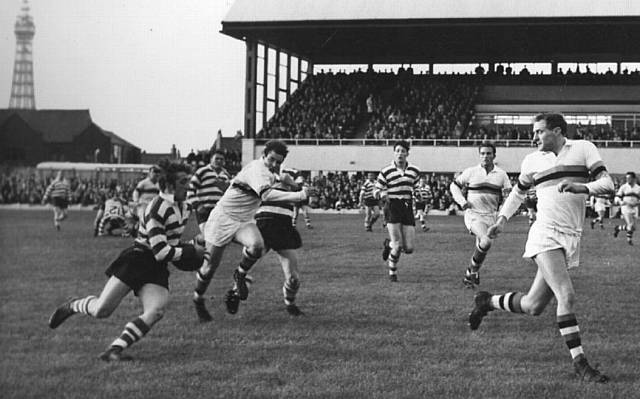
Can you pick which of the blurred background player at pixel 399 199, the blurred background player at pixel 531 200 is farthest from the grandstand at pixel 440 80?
the blurred background player at pixel 399 199

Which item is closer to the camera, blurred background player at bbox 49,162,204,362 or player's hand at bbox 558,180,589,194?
player's hand at bbox 558,180,589,194

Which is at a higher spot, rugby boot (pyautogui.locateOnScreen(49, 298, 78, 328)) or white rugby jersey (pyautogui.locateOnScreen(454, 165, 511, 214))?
white rugby jersey (pyautogui.locateOnScreen(454, 165, 511, 214))

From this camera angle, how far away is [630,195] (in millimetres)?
24016

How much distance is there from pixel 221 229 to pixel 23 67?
4398 millimetres

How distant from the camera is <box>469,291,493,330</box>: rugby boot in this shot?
8789mm

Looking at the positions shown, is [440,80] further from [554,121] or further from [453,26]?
[554,121]

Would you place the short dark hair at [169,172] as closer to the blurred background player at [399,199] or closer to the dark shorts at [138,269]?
the dark shorts at [138,269]

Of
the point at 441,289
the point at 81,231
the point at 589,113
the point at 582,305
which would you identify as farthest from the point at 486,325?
the point at 589,113

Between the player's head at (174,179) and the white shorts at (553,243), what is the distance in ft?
10.1

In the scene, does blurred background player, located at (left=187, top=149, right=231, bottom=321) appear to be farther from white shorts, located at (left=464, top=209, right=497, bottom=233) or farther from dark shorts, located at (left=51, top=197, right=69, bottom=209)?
dark shorts, located at (left=51, top=197, right=69, bottom=209)

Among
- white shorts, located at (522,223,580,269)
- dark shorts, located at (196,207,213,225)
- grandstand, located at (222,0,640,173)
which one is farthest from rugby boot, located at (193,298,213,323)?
grandstand, located at (222,0,640,173)

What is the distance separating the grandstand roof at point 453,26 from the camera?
4069 cm

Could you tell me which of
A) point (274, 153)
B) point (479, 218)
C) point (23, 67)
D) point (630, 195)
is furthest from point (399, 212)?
point (630, 195)

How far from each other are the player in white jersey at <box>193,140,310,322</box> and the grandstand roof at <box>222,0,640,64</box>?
32869 millimetres
